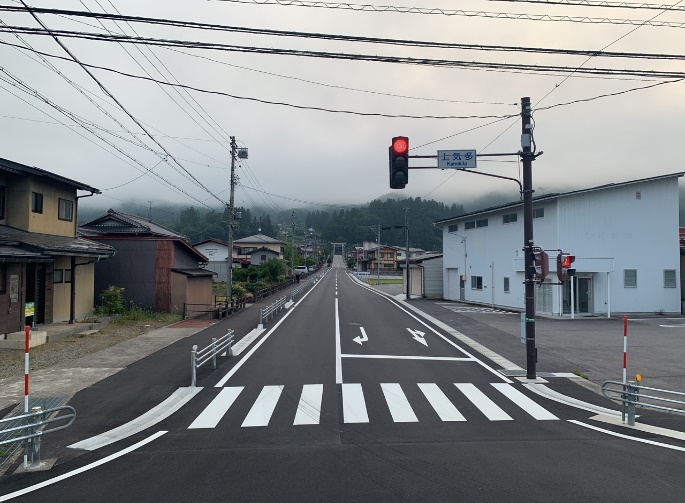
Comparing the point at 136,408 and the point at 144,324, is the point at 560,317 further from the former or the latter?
the point at 136,408

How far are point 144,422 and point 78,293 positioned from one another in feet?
57.8

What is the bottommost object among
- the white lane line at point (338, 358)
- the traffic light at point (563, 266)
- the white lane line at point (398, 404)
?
the white lane line at point (338, 358)

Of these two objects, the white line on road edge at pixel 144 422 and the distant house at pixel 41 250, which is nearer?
the white line on road edge at pixel 144 422

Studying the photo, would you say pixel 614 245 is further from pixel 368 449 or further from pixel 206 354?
pixel 368 449

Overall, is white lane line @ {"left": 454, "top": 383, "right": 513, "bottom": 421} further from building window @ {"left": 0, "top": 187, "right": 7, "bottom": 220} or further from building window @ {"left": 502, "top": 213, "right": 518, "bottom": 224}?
building window @ {"left": 502, "top": 213, "right": 518, "bottom": 224}

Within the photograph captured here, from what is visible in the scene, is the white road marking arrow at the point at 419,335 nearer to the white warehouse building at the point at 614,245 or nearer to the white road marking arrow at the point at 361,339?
the white road marking arrow at the point at 361,339

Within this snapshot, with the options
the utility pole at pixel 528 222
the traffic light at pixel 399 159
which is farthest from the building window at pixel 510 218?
the traffic light at pixel 399 159

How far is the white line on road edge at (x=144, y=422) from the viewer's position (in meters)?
8.21

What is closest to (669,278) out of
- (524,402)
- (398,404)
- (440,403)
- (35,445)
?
(524,402)

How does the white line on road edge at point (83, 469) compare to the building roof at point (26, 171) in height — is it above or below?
below

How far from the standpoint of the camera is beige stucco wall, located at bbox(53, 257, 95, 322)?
22.4 metres

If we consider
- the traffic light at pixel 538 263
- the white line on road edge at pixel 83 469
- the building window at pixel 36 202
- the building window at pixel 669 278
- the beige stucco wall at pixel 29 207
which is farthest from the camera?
the building window at pixel 669 278

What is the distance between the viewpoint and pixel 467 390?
11.8m

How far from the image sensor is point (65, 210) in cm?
2400
